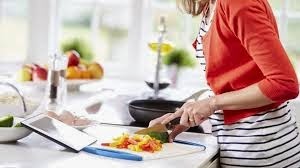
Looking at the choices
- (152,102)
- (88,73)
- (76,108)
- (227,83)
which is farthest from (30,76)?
(227,83)

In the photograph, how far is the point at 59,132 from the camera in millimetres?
1699

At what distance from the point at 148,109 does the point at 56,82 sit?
1.59ft

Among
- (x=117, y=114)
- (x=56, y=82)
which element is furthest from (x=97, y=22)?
(x=117, y=114)

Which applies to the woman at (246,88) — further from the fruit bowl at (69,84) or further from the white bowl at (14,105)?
the fruit bowl at (69,84)

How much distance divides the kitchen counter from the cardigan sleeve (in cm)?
26

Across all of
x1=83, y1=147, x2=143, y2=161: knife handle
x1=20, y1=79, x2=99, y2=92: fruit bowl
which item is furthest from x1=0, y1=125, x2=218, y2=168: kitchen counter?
x1=20, y1=79, x2=99, y2=92: fruit bowl

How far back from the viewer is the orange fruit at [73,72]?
2.84m

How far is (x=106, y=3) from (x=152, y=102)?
1411mm

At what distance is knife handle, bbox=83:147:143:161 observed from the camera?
158cm

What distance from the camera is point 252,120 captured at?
5.80ft

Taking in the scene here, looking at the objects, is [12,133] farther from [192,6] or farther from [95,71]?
[95,71]

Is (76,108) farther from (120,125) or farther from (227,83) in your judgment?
(227,83)

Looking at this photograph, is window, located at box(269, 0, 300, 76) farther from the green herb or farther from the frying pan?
the frying pan

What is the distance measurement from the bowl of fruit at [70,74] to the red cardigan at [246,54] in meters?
1.12
